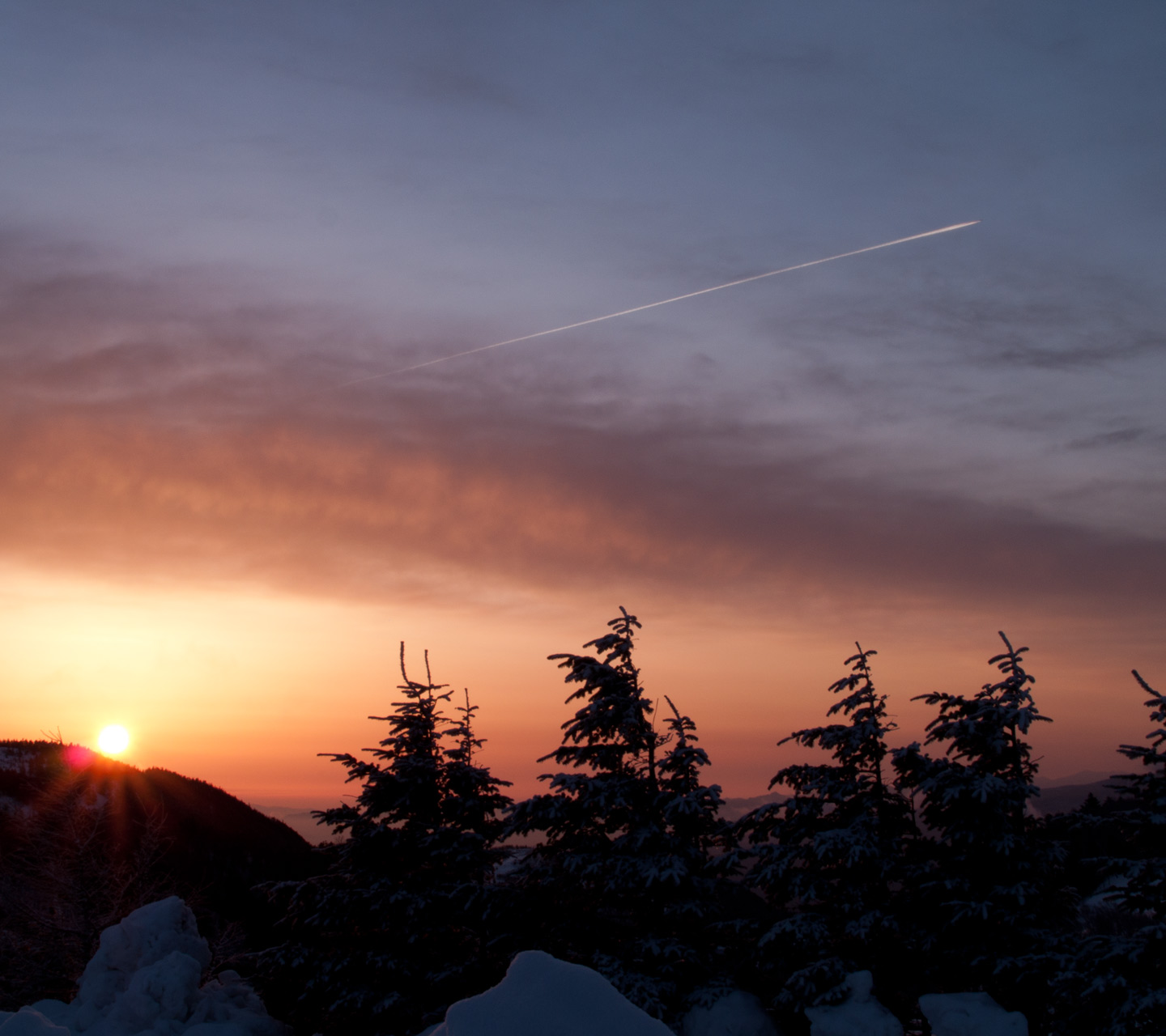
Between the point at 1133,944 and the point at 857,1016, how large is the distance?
208 inches

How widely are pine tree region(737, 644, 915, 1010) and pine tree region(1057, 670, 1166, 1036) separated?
3.86m

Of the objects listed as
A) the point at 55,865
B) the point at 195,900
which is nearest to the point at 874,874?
the point at 55,865

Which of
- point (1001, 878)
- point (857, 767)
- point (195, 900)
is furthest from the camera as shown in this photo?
point (195, 900)

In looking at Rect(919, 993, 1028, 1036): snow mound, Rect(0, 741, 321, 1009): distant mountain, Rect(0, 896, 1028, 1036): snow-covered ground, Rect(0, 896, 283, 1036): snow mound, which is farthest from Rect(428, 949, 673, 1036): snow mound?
Rect(0, 741, 321, 1009): distant mountain

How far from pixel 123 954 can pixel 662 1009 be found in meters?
12.5

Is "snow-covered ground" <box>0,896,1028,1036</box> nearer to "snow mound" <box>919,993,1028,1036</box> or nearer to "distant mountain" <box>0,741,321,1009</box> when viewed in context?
"snow mound" <box>919,993,1028,1036</box>

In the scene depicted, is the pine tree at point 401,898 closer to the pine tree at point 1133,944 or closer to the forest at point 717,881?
the forest at point 717,881

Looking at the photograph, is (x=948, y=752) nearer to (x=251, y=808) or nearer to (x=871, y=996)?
(x=871, y=996)

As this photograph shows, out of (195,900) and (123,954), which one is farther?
(195,900)

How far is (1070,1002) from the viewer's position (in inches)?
682

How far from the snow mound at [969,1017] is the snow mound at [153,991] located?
15.2 meters

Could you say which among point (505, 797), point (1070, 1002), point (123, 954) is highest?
point (505, 797)

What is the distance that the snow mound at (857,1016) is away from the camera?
59.0ft

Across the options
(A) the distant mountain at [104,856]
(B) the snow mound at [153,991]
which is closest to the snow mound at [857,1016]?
(B) the snow mound at [153,991]
